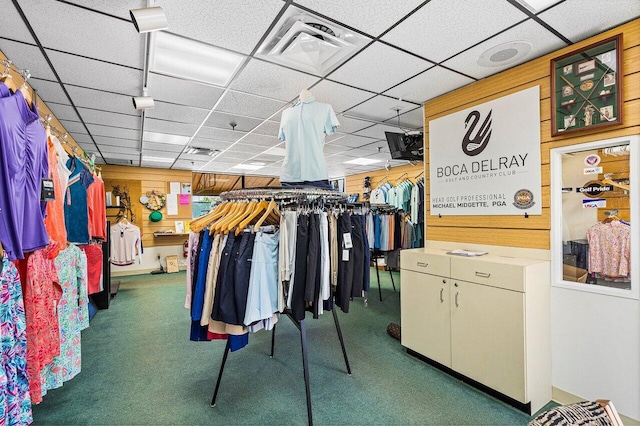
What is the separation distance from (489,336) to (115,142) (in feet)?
21.2

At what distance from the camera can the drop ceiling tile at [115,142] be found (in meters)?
5.29

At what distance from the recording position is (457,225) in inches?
129

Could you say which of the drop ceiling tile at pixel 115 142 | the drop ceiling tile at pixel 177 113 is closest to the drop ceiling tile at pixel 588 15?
the drop ceiling tile at pixel 177 113

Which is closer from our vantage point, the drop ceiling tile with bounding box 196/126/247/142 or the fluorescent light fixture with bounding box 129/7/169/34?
the fluorescent light fixture with bounding box 129/7/169/34

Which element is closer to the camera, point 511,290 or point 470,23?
point 470,23

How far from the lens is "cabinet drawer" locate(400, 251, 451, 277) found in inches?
112

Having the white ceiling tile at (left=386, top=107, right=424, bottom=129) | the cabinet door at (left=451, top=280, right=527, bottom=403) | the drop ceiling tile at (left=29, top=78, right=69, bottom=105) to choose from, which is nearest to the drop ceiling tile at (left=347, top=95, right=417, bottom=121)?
the white ceiling tile at (left=386, top=107, right=424, bottom=129)

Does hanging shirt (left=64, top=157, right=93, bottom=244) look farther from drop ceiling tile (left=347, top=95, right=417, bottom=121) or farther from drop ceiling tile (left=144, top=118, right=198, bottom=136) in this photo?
drop ceiling tile (left=347, top=95, right=417, bottom=121)

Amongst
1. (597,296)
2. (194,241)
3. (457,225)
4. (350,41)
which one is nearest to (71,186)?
(194,241)

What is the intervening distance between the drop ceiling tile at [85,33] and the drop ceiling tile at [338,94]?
170 cm

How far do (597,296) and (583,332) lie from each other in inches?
12.0

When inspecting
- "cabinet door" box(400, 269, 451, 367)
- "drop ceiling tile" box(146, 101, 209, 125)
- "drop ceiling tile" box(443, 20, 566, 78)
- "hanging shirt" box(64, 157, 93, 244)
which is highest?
"drop ceiling tile" box(146, 101, 209, 125)

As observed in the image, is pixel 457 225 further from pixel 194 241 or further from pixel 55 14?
pixel 55 14

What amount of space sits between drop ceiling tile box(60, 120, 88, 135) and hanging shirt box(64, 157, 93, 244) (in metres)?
1.93
